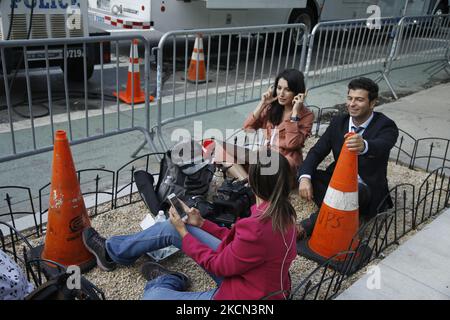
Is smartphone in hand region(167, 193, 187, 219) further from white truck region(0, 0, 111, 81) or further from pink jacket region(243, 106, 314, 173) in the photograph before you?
white truck region(0, 0, 111, 81)

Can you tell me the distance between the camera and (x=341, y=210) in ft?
9.93

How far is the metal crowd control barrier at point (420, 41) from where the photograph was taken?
7.89 meters

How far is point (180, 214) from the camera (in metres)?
2.75

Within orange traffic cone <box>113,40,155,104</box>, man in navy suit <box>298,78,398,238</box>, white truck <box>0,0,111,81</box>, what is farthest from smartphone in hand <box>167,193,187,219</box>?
white truck <box>0,0,111,81</box>

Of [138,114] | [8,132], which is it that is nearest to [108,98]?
[138,114]

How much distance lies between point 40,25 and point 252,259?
17.8ft

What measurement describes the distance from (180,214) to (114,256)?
0.50 metres

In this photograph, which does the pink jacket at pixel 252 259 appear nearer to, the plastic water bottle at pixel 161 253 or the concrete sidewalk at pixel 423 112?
the plastic water bottle at pixel 161 253

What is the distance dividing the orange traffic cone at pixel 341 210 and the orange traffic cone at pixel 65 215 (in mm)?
1602

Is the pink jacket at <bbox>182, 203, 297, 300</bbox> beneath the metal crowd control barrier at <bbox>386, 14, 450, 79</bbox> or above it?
beneath

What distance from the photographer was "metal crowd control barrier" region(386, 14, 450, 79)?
789cm

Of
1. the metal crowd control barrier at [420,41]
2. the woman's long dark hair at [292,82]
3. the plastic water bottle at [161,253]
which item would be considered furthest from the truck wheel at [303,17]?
the plastic water bottle at [161,253]

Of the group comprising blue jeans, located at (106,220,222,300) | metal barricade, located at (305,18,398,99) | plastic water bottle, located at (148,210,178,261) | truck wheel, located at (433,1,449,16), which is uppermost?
truck wheel, located at (433,1,449,16)

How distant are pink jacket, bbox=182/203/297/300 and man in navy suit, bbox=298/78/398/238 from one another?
3.78 ft
